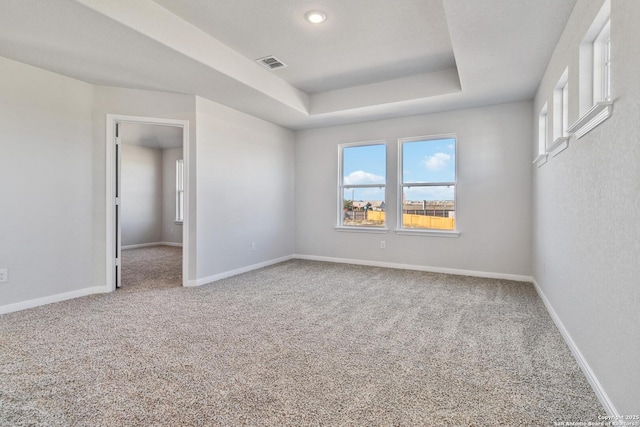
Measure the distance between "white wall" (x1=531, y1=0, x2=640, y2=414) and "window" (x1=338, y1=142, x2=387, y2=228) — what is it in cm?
294

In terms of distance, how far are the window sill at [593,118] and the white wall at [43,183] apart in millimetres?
4627

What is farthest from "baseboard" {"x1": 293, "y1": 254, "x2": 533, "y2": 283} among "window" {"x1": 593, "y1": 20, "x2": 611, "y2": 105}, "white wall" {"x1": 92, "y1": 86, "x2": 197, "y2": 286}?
"white wall" {"x1": 92, "y1": 86, "x2": 197, "y2": 286}

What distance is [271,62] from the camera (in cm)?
389

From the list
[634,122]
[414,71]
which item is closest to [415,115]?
[414,71]

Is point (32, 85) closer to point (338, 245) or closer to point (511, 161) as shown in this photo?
point (338, 245)

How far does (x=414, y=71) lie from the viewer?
13.9ft

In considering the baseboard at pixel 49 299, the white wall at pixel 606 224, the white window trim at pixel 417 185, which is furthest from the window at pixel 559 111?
the baseboard at pixel 49 299

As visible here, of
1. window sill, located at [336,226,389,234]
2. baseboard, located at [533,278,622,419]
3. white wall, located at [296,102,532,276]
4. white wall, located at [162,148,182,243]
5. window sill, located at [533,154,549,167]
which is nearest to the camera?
baseboard, located at [533,278,622,419]

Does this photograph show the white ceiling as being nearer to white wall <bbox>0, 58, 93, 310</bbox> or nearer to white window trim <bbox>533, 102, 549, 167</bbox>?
white wall <bbox>0, 58, 93, 310</bbox>

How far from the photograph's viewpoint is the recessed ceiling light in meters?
2.90

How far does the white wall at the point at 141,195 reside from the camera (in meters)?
7.75

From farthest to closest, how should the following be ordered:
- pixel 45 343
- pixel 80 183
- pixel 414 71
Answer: pixel 414 71 → pixel 80 183 → pixel 45 343

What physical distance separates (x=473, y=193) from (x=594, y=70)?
9.10 feet

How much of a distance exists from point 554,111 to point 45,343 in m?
4.72
